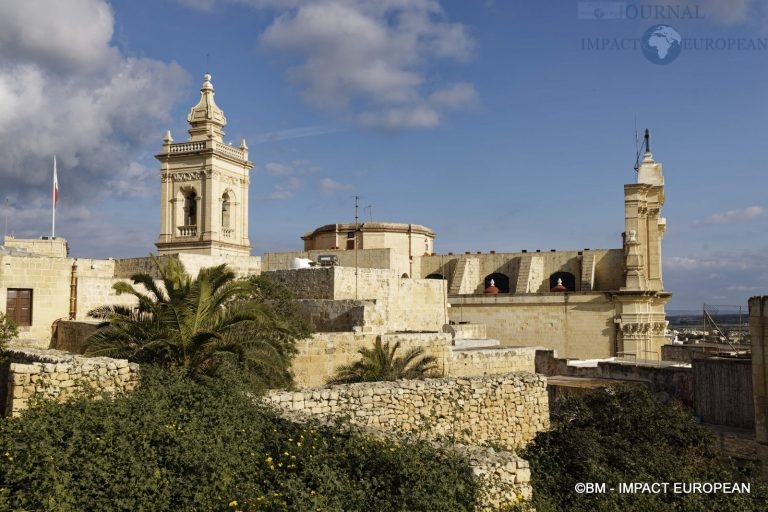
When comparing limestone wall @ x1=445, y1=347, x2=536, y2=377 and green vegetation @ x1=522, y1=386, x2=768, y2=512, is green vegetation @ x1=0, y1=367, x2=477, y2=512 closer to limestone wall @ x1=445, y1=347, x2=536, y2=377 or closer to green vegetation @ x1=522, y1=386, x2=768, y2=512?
green vegetation @ x1=522, y1=386, x2=768, y2=512

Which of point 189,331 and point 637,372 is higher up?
point 189,331

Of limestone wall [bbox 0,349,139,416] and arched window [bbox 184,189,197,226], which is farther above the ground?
arched window [bbox 184,189,197,226]

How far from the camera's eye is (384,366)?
13.7 meters

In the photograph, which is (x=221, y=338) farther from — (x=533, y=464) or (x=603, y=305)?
(x=603, y=305)

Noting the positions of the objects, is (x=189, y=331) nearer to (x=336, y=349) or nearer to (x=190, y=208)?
(x=336, y=349)

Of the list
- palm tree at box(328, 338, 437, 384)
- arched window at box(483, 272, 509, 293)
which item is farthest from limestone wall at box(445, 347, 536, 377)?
arched window at box(483, 272, 509, 293)

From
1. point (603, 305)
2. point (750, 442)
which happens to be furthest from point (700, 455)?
point (603, 305)

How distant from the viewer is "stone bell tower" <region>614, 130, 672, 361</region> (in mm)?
26609

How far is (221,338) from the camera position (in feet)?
31.9

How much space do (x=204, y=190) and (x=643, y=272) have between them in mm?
18993

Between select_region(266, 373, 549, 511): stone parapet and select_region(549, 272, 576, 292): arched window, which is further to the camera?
select_region(549, 272, 576, 292): arched window

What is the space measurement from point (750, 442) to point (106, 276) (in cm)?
1617

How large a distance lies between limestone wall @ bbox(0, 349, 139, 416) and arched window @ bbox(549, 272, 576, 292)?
2561 centimetres

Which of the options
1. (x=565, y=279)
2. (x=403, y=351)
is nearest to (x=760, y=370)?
(x=403, y=351)
